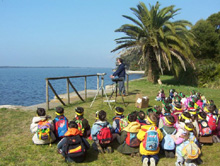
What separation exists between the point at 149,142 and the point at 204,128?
1626 millimetres

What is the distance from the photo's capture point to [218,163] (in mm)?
4199

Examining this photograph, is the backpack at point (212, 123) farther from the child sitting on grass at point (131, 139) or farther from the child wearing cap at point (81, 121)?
the child wearing cap at point (81, 121)

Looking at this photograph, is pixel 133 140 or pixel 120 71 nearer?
pixel 133 140

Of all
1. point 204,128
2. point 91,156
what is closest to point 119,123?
point 91,156

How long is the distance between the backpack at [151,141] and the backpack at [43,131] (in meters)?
2.11

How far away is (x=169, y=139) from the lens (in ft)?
14.6

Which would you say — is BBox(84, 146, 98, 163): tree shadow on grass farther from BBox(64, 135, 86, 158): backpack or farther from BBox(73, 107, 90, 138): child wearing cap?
BBox(73, 107, 90, 138): child wearing cap

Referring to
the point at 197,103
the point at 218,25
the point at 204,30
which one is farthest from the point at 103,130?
the point at 218,25

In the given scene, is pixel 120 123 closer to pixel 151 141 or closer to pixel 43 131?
pixel 151 141

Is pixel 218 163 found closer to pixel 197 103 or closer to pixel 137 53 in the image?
pixel 197 103

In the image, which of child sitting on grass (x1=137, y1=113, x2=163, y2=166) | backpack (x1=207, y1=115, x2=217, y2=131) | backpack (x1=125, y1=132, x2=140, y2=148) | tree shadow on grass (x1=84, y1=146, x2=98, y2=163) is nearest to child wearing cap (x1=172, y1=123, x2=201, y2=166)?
child sitting on grass (x1=137, y1=113, x2=163, y2=166)

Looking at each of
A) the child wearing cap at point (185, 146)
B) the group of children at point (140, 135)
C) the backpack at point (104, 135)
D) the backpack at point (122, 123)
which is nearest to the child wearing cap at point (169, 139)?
the group of children at point (140, 135)

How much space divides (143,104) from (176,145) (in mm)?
4366

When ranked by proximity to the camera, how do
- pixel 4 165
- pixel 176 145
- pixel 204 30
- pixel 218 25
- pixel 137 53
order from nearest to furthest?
pixel 4 165 < pixel 176 145 < pixel 137 53 < pixel 204 30 < pixel 218 25
